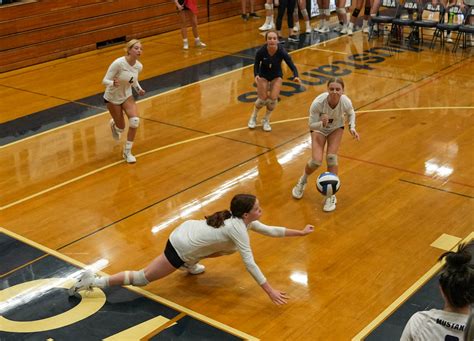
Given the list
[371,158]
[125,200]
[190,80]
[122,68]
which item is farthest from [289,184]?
[190,80]

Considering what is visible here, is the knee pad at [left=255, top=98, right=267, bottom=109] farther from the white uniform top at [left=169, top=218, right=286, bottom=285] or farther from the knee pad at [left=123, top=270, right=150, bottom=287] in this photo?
the knee pad at [left=123, top=270, right=150, bottom=287]

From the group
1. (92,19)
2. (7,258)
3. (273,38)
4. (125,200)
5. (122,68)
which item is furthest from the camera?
(92,19)

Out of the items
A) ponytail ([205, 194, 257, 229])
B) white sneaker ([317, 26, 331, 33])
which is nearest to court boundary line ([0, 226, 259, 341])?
ponytail ([205, 194, 257, 229])

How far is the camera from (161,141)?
37.7 feet

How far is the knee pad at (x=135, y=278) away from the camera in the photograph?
280 inches

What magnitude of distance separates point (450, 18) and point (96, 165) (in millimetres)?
10762

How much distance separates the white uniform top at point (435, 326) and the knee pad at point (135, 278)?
3.54 meters

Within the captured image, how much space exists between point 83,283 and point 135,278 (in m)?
0.53

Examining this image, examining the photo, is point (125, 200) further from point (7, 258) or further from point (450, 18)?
point (450, 18)

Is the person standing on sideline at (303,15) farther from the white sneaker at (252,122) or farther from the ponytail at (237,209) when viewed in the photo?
the ponytail at (237,209)

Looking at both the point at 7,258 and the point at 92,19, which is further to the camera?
the point at 92,19

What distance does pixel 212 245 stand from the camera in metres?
6.78

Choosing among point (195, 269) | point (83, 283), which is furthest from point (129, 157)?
point (83, 283)

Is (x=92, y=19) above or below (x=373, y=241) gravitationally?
above
